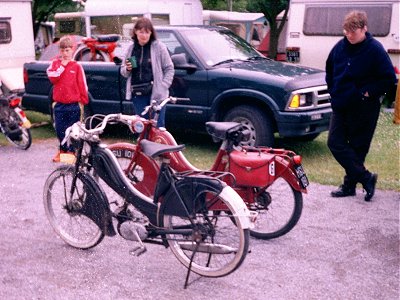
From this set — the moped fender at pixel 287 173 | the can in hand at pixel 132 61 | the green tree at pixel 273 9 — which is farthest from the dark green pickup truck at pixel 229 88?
the green tree at pixel 273 9

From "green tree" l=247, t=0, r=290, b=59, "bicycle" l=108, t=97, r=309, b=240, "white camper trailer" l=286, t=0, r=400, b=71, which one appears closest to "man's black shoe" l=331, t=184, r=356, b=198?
"bicycle" l=108, t=97, r=309, b=240

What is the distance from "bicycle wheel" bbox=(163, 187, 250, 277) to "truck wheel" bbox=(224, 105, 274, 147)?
3.31 meters

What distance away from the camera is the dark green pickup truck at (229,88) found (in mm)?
7266

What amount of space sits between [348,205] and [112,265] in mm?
2582

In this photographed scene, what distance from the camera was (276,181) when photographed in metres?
4.72

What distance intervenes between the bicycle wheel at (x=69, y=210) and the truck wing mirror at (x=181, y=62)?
3185mm

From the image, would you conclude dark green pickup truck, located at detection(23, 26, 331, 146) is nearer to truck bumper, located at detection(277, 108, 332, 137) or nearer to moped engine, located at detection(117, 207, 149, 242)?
truck bumper, located at detection(277, 108, 332, 137)

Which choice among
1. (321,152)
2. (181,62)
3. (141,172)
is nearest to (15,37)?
(181,62)

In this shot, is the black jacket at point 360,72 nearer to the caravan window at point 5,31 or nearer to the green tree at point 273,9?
the caravan window at point 5,31

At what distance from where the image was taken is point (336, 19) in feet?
37.3

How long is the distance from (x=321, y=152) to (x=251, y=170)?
12.5ft

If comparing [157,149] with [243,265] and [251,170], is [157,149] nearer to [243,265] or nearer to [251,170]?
[251,170]

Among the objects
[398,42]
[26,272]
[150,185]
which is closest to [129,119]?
[150,185]

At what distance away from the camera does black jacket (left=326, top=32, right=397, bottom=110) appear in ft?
18.4
